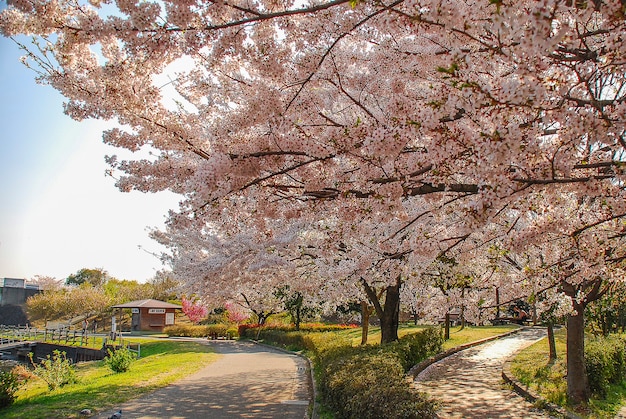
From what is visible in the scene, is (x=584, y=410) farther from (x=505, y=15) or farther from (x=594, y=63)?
(x=505, y=15)

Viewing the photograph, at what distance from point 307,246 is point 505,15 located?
991cm

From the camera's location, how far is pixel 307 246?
11.9 meters

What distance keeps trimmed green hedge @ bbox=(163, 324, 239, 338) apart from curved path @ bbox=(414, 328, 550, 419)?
2084cm

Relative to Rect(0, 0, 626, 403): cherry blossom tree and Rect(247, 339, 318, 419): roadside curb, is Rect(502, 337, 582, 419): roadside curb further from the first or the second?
Rect(247, 339, 318, 419): roadside curb

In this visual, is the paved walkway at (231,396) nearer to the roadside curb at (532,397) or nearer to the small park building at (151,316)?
the roadside curb at (532,397)

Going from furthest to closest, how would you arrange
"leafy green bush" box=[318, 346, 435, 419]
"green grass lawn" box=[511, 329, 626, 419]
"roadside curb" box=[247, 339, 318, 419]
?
"green grass lawn" box=[511, 329, 626, 419] → "roadside curb" box=[247, 339, 318, 419] → "leafy green bush" box=[318, 346, 435, 419]

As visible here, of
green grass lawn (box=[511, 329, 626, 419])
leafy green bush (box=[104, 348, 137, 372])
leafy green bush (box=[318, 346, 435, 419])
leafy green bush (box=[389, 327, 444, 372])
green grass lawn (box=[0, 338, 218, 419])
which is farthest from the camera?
leafy green bush (box=[104, 348, 137, 372])

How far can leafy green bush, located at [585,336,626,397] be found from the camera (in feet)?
32.3

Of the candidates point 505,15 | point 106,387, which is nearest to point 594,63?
point 505,15

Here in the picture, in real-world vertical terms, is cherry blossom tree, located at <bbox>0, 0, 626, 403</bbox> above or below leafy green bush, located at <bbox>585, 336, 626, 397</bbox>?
above

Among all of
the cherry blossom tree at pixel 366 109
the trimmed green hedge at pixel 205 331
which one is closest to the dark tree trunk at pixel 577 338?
the cherry blossom tree at pixel 366 109

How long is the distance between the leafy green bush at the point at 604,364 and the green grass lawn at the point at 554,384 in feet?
0.78

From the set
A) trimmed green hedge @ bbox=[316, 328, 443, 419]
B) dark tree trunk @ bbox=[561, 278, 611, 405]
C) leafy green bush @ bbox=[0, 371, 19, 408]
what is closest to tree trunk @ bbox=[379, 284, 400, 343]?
trimmed green hedge @ bbox=[316, 328, 443, 419]

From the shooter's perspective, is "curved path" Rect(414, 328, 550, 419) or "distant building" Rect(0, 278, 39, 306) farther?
"distant building" Rect(0, 278, 39, 306)
